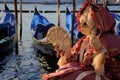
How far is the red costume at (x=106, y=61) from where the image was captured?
233cm

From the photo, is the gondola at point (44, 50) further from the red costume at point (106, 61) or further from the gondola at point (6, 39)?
the red costume at point (106, 61)

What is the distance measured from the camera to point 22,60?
44.6 feet

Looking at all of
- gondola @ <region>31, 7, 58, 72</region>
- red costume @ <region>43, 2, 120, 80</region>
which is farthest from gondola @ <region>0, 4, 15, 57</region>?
red costume @ <region>43, 2, 120, 80</region>

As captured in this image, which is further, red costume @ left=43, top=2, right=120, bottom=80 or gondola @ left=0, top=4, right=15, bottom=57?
gondola @ left=0, top=4, right=15, bottom=57

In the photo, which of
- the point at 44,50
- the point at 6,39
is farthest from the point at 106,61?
the point at 6,39

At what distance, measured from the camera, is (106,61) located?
7.61ft

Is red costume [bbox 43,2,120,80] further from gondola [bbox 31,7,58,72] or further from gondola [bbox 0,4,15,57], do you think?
gondola [bbox 0,4,15,57]

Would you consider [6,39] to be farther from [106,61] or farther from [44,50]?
[106,61]

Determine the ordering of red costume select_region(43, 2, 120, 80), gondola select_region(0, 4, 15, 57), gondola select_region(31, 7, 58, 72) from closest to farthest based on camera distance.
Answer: red costume select_region(43, 2, 120, 80) → gondola select_region(31, 7, 58, 72) → gondola select_region(0, 4, 15, 57)

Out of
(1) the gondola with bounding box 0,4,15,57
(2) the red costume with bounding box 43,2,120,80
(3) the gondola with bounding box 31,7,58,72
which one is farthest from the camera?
(1) the gondola with bounding box 0,4,15,57

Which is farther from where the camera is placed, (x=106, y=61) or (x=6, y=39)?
(x=6, y=39)

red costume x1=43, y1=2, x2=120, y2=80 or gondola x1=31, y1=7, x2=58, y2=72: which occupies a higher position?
red costume x1=43, y1=2, x2=120, y2=80

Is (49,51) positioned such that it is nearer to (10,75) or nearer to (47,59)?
(47,59)

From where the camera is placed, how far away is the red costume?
7.64ft
